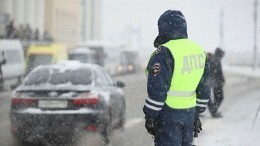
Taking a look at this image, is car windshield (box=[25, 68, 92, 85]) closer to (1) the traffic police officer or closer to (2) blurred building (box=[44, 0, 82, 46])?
(1) the traffic police officer

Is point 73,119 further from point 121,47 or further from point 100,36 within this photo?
point 100,36

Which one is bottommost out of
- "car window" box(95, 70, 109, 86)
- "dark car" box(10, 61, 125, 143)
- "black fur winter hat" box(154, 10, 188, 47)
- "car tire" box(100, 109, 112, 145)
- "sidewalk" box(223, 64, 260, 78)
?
"sidewalk" box(223, 64, 260, 78)

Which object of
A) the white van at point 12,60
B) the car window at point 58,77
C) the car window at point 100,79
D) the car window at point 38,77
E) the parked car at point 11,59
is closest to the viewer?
the car window at point 58,77

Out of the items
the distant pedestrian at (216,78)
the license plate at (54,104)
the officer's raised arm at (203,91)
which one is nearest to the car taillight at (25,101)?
the license plate at (54,104)

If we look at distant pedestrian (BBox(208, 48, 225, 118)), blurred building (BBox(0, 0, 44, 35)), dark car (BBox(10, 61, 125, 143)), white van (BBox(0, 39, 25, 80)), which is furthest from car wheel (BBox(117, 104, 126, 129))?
blurred building (BBox(0, 0, 44, 35))

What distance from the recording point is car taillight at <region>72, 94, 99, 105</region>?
8.72m

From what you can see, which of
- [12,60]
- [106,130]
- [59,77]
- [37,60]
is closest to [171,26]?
[106,130]

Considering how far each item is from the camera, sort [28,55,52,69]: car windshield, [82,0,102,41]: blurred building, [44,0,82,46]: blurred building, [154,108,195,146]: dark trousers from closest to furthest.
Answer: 1. [154,108,195,146]: dark trousers
2. [28,55,52,69]: car windshield
3. [44,0,82,46]: blurred building
4. [82,0,102,41]: blurred building

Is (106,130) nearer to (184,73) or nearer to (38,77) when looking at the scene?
(38,77)

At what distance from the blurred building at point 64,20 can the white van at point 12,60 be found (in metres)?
31.9

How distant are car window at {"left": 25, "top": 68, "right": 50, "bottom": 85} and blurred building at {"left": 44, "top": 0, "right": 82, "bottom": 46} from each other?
1937 inches

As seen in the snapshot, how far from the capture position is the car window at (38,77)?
9.34 meters

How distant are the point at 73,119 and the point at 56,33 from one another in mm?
54082

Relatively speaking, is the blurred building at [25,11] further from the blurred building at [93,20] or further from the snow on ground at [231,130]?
the snow on ground at [231,130]
